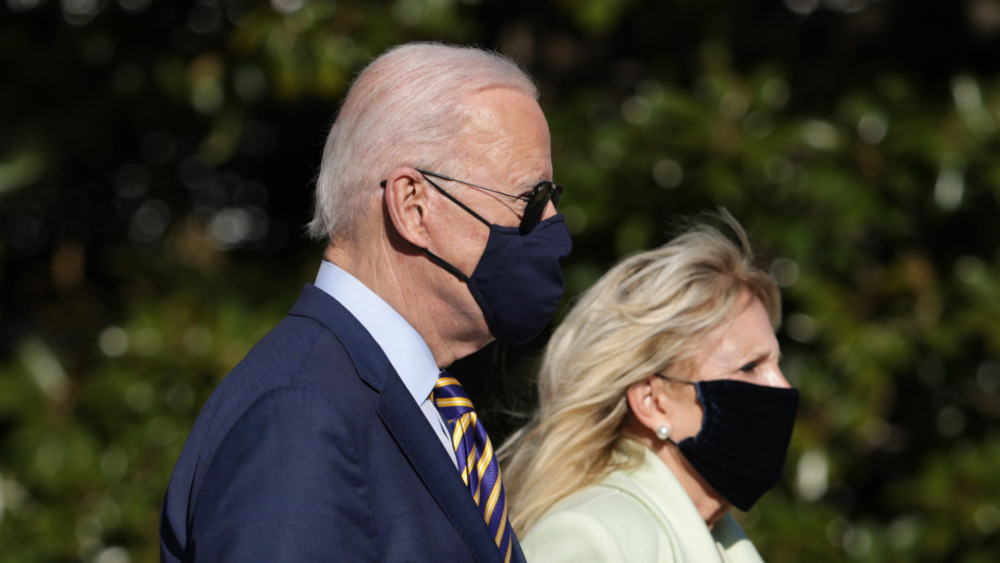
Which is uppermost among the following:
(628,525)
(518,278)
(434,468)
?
(518,278)

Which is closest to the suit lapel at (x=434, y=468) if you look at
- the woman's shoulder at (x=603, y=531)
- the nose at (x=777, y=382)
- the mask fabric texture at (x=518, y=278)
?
the mask fabric texture at (x=518, y=278)

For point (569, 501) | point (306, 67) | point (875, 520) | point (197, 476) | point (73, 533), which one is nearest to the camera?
point (197, 476)

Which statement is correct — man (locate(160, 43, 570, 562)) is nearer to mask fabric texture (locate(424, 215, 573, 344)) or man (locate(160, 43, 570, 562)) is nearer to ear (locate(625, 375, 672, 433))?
mask fabric texture (locate(424, 215, 573, 344))

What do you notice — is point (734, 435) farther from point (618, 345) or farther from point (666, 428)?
point (618, 345)

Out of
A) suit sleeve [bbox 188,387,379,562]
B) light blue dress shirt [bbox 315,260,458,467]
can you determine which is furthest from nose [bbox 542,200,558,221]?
suit sleeve [bbox 188,387,379,562]

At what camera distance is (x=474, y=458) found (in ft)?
4.89

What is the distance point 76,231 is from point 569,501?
3.01 m

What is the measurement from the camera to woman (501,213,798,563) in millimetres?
2029

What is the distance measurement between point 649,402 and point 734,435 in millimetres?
197

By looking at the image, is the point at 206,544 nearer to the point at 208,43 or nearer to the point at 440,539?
the point at 440,539

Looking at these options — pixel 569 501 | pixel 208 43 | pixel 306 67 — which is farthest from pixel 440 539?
pixel 208 43

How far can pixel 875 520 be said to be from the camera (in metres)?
3.90

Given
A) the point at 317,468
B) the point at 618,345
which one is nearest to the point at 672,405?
the point at 618,345

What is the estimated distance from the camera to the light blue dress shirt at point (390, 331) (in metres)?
1.39
